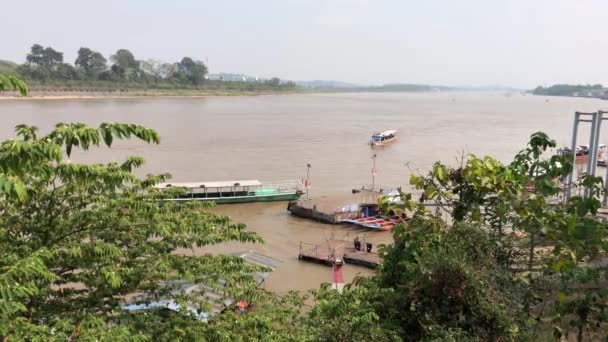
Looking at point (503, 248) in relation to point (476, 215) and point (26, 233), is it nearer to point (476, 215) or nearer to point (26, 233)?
point (476, 215)

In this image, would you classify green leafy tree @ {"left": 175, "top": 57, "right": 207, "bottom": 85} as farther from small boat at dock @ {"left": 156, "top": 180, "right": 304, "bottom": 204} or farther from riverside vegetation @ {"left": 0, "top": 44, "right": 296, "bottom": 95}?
small boat at dock @ {"left": 156, "top": 180, "right": 304, "bottom": 204}

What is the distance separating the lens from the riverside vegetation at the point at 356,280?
335 centimetres

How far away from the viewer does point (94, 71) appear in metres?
85.4

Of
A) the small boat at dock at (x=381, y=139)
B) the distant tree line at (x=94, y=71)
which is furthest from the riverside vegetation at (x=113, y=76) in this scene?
the small boat at dock at (x=381, y=139)

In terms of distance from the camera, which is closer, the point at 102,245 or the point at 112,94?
the point at 102,245

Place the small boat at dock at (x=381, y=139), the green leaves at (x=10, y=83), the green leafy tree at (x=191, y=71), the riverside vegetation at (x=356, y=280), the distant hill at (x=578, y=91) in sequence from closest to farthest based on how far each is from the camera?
the green leaves at (x=10, y=83) → the riverside vegetation at (x=356, y=280) → the small boat at dock at (x=381, y=139) → the green leafy tree at (x=191, y=71) → the distant hill at (x=578, y=91)

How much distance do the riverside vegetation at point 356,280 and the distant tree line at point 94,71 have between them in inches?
2826

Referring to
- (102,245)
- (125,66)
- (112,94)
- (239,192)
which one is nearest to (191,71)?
(125,66)

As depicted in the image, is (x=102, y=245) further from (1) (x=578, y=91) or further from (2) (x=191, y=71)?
(1) (x=578, y=91)

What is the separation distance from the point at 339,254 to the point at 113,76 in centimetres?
7866

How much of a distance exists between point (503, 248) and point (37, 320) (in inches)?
149

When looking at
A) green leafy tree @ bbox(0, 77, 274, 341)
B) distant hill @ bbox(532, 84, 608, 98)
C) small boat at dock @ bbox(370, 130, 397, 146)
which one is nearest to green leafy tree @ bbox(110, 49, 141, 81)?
small boat at dock @ bbox(370, 130, 397, 146)

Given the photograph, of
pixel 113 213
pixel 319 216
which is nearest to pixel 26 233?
pixel 113 213

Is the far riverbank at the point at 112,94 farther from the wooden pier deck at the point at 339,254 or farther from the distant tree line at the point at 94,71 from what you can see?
the wooden pier deck at the point at 339,254
